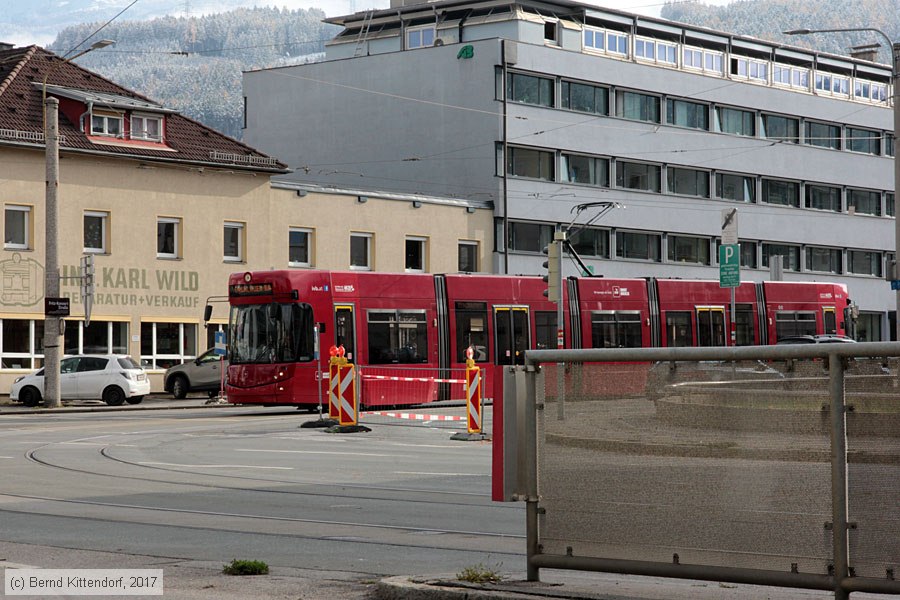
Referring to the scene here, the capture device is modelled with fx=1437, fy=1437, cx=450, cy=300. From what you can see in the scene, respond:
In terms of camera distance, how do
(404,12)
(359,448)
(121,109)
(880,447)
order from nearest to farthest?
1. (880,447)
2. (359,448)
3. (121,109)
4. (404,12)

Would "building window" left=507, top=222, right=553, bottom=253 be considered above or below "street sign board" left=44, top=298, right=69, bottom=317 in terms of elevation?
above

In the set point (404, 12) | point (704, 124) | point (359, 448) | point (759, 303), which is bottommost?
point (359, 448)

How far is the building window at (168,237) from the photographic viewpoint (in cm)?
4762

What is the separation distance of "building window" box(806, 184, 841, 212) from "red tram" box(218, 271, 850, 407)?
1321 inches

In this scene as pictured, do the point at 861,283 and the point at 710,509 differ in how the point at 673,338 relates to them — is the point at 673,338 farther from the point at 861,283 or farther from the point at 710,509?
the point at 861,283

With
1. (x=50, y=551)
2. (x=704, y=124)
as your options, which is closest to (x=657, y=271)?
(x=704, y=124)

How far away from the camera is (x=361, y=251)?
2096 inches

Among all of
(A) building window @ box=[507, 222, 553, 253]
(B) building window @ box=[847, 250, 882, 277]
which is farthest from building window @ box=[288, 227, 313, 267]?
(B) building window @ box=[847, 250, 882, 277]

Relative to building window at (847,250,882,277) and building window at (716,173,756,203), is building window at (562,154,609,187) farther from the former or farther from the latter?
building window at (847,250,882,277)

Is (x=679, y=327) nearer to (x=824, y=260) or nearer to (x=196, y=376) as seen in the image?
(x=196, y=376)

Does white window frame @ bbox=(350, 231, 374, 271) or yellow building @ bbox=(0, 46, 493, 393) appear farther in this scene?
white window frame @ bbox=(350, 231, 374, 271)

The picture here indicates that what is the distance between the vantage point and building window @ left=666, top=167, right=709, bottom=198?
67387 mm

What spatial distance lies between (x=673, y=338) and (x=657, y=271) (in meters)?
26.9

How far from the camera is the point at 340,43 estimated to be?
6856 cm
